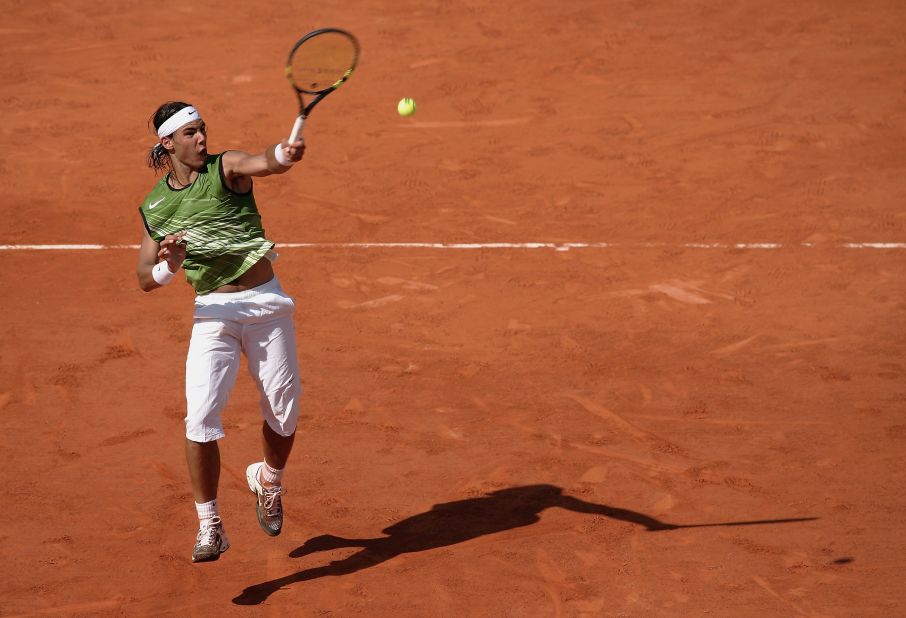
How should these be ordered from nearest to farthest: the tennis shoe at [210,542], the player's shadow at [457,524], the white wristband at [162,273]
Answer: the white wristband at [162,273]
the tennis shoe at [210,542]
the player's shadow at [457,524]

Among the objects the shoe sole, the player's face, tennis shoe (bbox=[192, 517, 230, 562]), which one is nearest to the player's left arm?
the player's face

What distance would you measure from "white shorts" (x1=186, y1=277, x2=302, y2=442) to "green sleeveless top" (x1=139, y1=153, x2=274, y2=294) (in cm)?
15

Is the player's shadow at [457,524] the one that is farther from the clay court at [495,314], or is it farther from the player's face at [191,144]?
the player's face at [191,144]

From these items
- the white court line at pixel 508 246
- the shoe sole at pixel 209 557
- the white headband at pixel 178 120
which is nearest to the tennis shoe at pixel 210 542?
the shoe sole at pixel 209 557

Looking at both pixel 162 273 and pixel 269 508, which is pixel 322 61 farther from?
pixel 269 508

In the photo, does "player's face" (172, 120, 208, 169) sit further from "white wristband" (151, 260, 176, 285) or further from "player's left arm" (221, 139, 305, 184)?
"white wristband" (151, 260, 176, 285)

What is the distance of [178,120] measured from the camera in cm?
658

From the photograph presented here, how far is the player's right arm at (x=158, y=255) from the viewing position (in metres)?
6.31

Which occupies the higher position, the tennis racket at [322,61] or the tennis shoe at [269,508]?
the tennis racket at [322,61]

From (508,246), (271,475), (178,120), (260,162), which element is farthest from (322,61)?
(508,246)

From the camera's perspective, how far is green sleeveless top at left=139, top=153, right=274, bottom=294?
6520mm

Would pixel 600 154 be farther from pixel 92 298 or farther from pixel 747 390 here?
pixel 92 298

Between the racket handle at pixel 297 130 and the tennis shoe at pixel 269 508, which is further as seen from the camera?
the tennis shoe at pixel 269 508

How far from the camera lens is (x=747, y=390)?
9031mm
